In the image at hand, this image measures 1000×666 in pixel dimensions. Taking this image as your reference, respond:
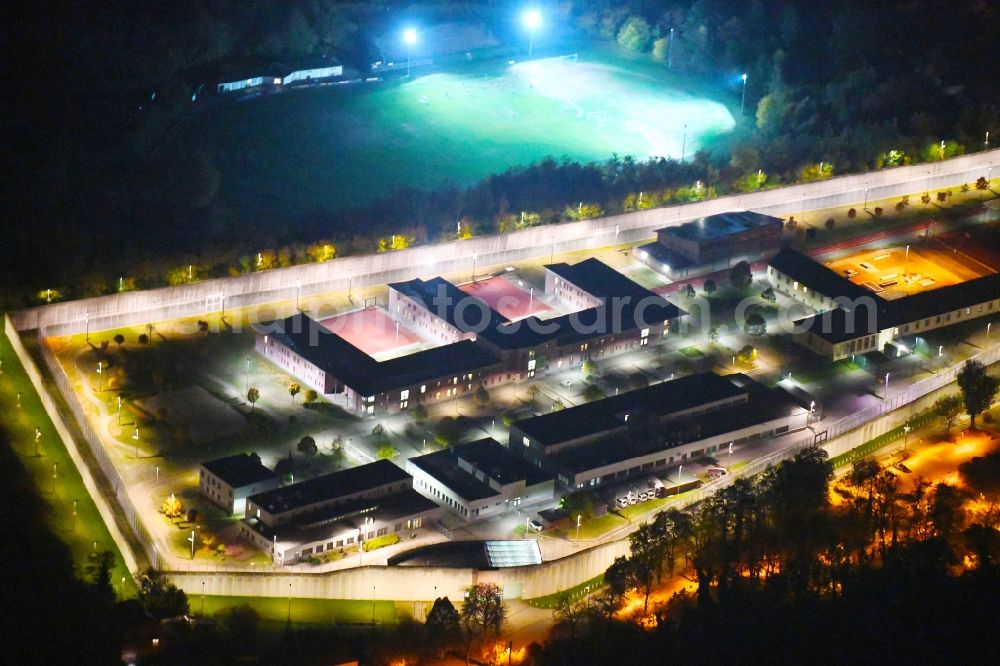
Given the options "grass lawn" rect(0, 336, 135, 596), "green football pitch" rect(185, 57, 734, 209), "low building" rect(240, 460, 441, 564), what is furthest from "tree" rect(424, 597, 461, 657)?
"green football pitch" rect(185, 57, 734, 209)

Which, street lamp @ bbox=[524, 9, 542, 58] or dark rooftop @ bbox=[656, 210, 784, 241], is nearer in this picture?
dark rooftop @ bbox=[656, 210, 784, 241]

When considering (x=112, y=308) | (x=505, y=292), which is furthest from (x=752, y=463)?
(x=112, y=308)

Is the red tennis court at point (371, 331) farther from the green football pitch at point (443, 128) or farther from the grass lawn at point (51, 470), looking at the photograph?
the green football pitch at point (443, 128)

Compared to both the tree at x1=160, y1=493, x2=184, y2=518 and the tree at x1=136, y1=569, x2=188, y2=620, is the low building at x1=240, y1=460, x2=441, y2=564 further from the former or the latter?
the tree at x1=136, y1=569, x2=188, y2=620

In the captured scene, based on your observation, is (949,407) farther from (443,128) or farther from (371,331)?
(443,128)

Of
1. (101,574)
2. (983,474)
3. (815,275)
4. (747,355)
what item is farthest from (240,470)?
(815,275)
